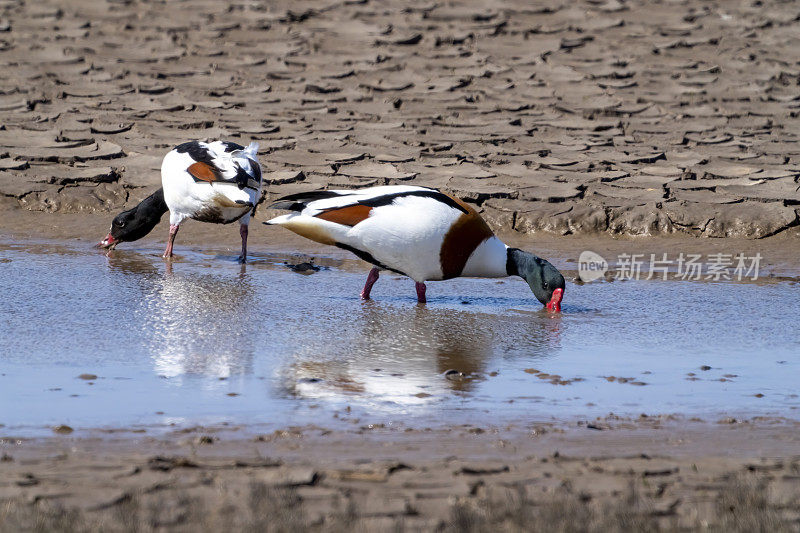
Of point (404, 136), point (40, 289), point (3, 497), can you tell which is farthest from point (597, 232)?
point (3, 497)

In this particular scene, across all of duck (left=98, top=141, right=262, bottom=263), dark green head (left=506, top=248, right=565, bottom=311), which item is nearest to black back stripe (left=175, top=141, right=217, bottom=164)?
duck (left=98, top=141, right=262, bottom=263)

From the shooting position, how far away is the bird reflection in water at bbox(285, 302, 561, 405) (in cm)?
419

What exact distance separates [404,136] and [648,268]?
3568 millimetres

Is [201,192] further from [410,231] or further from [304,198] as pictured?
[410,231]

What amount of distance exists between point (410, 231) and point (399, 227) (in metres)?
0.06

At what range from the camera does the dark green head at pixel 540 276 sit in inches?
238

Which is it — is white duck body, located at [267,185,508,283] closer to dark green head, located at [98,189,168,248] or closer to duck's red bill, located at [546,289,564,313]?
duck's red bill, located at [546,289,564,313]

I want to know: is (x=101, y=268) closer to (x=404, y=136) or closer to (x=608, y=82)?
(x=404, y=136)

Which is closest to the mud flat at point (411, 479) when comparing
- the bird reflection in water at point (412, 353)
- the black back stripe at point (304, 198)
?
the bird reflection in water at point (412, 353)

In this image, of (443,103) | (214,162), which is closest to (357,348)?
(214,162)

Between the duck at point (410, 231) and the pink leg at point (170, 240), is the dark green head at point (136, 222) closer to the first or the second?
the pink leg at point (170, 240)

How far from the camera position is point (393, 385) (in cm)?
423

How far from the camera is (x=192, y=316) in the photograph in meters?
5.61

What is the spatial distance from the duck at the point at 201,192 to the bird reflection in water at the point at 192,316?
224mm
